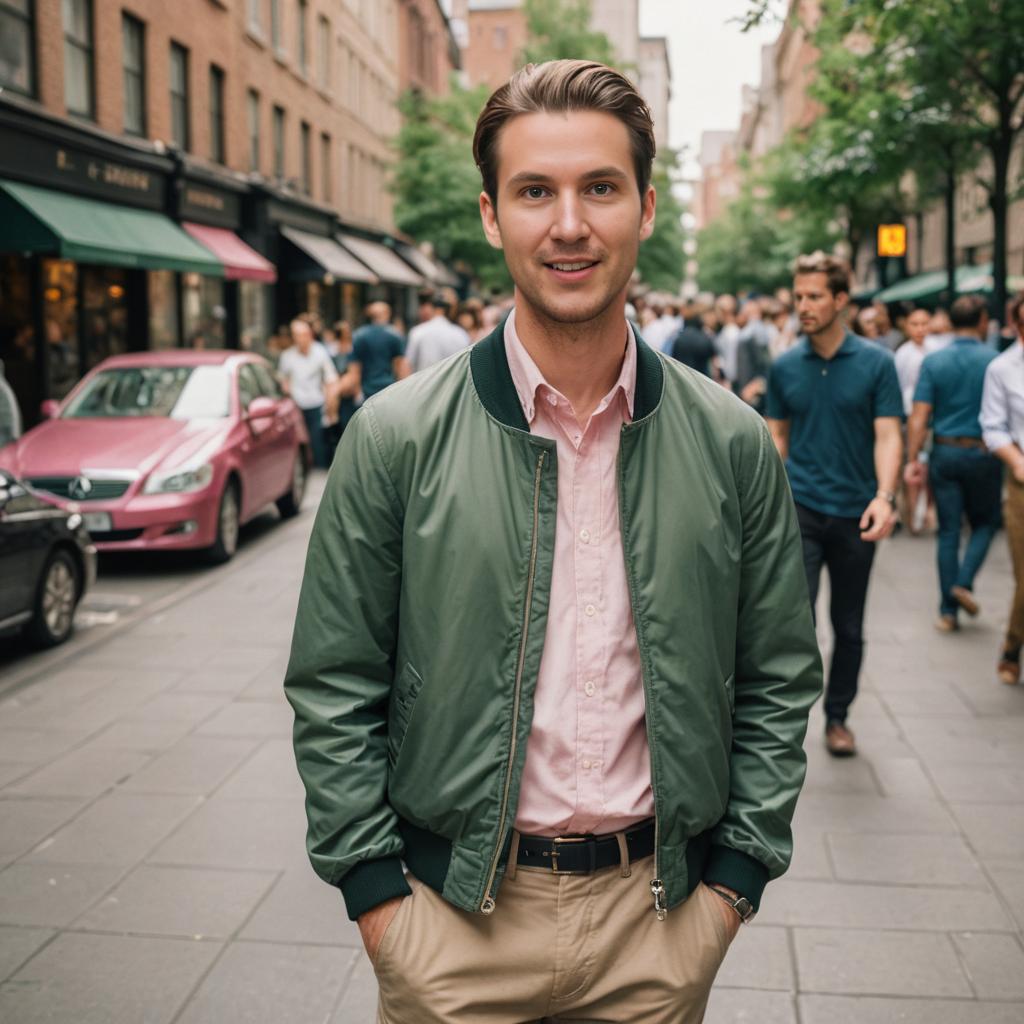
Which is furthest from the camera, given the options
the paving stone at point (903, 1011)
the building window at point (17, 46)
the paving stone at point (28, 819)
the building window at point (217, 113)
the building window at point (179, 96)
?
the building window at point (217, 113)

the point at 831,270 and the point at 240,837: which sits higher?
the point at 831,270

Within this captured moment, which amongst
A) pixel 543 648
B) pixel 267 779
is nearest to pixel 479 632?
pixel 543 648

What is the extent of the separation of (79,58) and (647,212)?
731 inches

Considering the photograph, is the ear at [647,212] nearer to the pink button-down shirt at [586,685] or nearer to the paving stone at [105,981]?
the pink button-down shirt at [586,685]

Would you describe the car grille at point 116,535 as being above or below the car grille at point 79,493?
below

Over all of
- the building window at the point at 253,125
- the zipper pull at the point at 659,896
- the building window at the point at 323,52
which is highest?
the building window at the point at 323,52

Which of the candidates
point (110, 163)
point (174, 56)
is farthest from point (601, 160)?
point (174, 56)

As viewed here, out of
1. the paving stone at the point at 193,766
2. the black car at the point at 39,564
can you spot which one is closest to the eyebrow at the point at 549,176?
the paving stone at the point at 193,766

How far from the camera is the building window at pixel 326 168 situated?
1350 inches

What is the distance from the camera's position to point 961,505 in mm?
8664

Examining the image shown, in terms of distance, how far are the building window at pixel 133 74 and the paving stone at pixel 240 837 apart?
17118 mm

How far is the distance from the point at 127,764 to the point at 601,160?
456 cm

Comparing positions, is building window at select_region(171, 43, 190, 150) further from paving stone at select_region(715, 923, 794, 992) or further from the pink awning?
paving stone at select_region(715, 923, 794, 992)

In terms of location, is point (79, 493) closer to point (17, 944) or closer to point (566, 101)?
point (17, 944)
